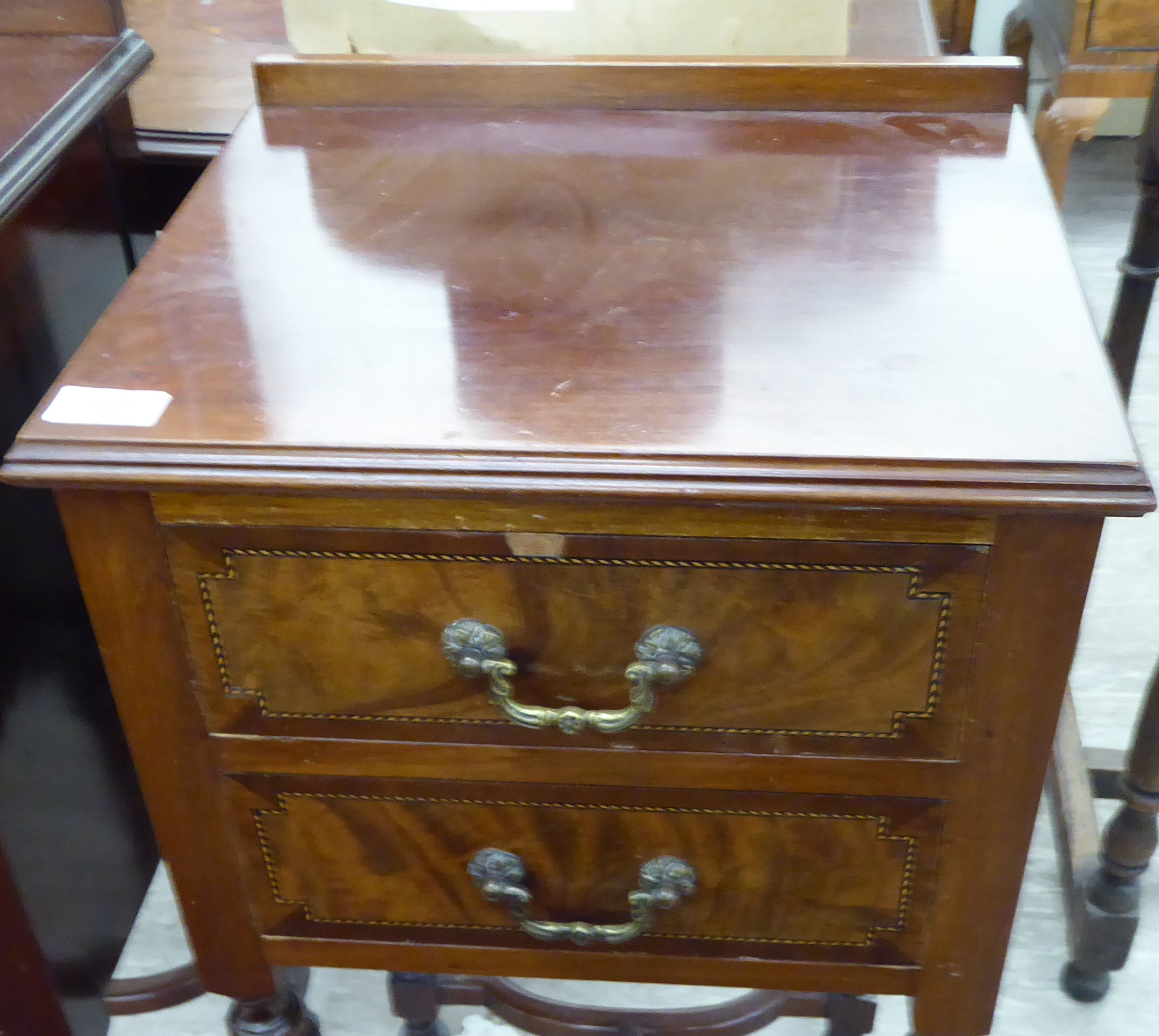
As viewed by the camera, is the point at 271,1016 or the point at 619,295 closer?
the point at 619,295

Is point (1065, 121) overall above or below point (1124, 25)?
below

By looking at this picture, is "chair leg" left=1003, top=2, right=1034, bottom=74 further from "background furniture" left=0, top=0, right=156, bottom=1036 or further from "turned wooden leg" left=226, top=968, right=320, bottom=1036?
"turned wooden leg" left=226, top=968, right=320, bottom=1036

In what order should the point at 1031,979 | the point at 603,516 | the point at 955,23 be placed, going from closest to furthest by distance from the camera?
1. the point at 603,516
2. the point at 1031,979
3. the point at 955,23

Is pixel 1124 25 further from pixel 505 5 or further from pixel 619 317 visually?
pixel 619 317

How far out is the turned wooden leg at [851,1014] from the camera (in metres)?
0.88

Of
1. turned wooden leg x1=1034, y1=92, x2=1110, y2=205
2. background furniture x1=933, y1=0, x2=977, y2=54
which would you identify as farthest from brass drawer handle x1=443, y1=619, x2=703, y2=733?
background furniture x1=933, y1=0, x2=977, y2=54

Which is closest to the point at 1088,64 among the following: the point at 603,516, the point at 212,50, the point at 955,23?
the point at 955,23

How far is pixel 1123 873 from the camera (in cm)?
92

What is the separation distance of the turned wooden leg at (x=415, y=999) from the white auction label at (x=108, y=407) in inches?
20.6

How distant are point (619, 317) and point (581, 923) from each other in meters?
0.34

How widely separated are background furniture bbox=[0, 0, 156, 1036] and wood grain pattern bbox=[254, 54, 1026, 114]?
4.8 inches

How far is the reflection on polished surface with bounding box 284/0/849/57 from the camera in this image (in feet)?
2.54

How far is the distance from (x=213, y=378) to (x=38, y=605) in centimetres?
30

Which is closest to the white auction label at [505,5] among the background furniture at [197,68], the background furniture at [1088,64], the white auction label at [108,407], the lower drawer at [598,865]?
the background furniture at [197,68]
